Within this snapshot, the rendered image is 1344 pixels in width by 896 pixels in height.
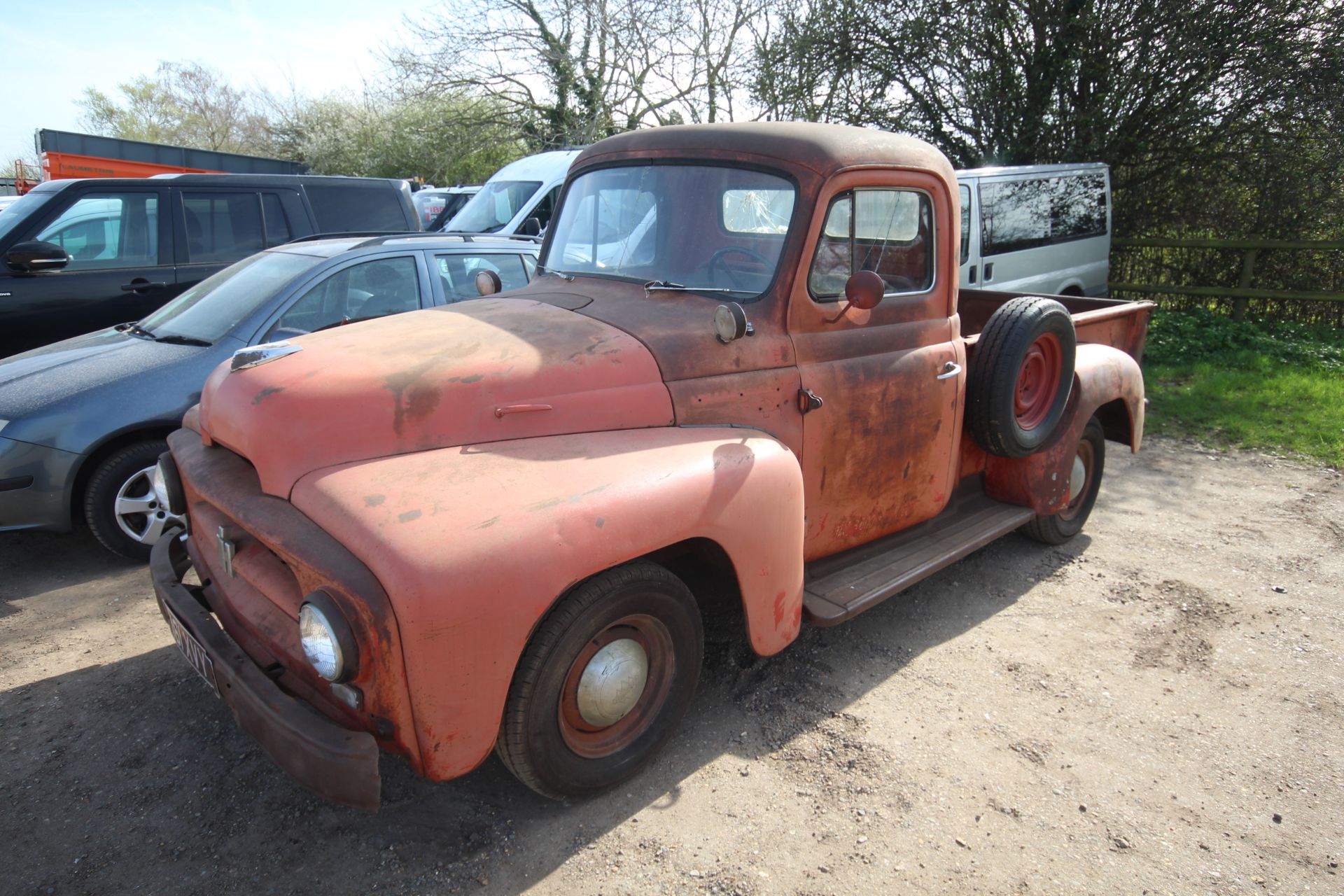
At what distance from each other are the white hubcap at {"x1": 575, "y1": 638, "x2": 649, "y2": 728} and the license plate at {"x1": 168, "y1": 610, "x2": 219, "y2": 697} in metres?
1.09

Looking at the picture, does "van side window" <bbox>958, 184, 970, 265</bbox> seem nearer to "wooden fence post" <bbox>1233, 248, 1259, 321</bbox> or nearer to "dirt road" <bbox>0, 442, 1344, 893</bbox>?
"dirt road" <bbox>0, 442, 1344, 893</bbox>

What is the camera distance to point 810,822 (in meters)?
2.59

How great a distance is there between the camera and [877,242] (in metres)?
3.30

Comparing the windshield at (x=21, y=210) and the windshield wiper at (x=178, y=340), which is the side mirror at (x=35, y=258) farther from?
the windshield wiper at (x=178, y=340)

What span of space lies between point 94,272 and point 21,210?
673mm

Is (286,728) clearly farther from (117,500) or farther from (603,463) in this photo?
(117,500)

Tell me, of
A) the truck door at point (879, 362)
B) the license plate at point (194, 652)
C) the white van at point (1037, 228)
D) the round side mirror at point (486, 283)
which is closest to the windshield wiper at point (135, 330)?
the round side mirror at point (486, 283)

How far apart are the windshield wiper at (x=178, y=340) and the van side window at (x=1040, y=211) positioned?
20.7ft

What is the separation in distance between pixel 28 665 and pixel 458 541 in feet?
8.53

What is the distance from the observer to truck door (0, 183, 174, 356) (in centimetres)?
555

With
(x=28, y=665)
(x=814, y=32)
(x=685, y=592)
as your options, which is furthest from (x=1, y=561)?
(x=814, y=32)

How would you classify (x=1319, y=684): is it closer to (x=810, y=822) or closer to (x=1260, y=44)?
(x=810, y=822)

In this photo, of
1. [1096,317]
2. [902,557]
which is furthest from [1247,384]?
[902,557]

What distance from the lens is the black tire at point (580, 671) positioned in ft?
7.55
